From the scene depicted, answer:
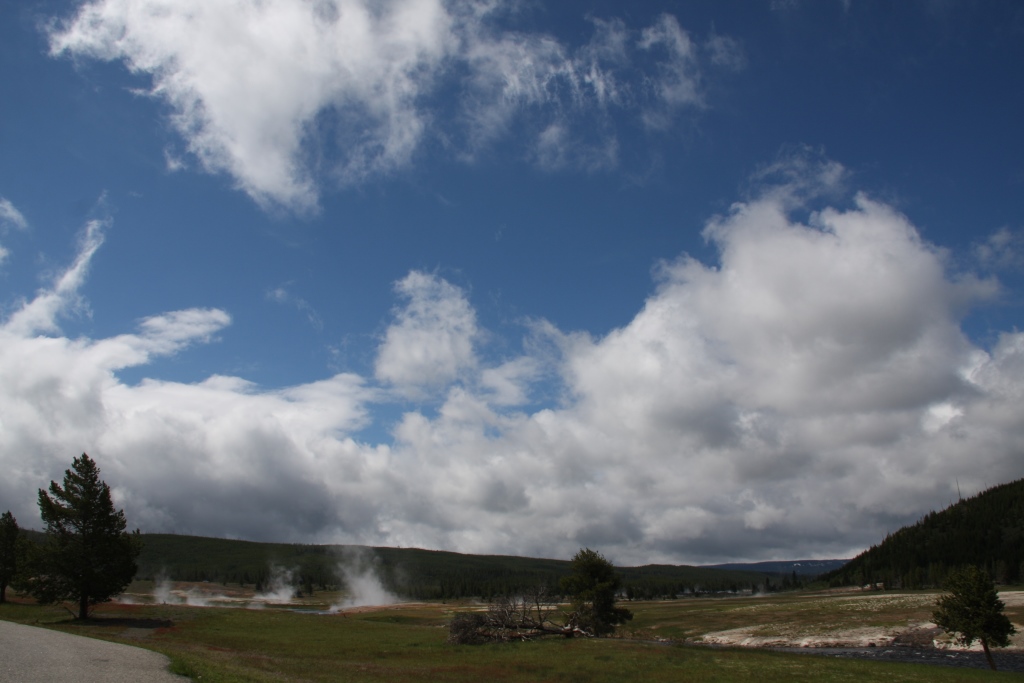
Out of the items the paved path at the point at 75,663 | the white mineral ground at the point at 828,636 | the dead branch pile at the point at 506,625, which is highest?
the paved path at the point at 75,663

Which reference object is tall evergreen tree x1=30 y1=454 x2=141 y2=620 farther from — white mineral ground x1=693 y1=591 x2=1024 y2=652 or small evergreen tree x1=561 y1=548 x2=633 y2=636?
white mineral ground x1=693 y1=591 x2=1024 y2=652

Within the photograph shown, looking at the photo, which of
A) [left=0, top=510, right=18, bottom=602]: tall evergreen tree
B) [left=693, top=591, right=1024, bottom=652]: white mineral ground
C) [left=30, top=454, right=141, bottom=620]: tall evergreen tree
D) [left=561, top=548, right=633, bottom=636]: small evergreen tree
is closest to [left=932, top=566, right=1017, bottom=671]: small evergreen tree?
[left=693, top=591, right=1024, bottom=652]: white mineral ground

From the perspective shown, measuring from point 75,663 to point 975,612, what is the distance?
2242 inches

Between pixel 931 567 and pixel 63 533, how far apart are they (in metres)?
237

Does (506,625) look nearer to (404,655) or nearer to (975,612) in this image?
(404,655)

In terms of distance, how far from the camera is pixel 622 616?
223 feet

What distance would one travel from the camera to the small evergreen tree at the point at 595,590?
63.0 m

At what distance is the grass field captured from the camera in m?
33.1

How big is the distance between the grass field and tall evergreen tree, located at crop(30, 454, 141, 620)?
3.03 meters

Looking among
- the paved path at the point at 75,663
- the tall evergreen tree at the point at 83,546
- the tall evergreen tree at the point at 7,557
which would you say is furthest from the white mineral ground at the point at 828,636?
the tall evergreen tree at the point at 7,557

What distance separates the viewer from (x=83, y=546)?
58.4 metres

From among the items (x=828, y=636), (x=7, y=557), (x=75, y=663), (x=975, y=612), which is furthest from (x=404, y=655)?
(x=7, y=557)

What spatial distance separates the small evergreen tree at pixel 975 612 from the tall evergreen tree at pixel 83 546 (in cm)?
7346

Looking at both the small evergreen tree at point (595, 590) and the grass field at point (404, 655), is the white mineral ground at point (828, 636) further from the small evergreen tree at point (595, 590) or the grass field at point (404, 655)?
the small evergreen tree at point (595, 590)
